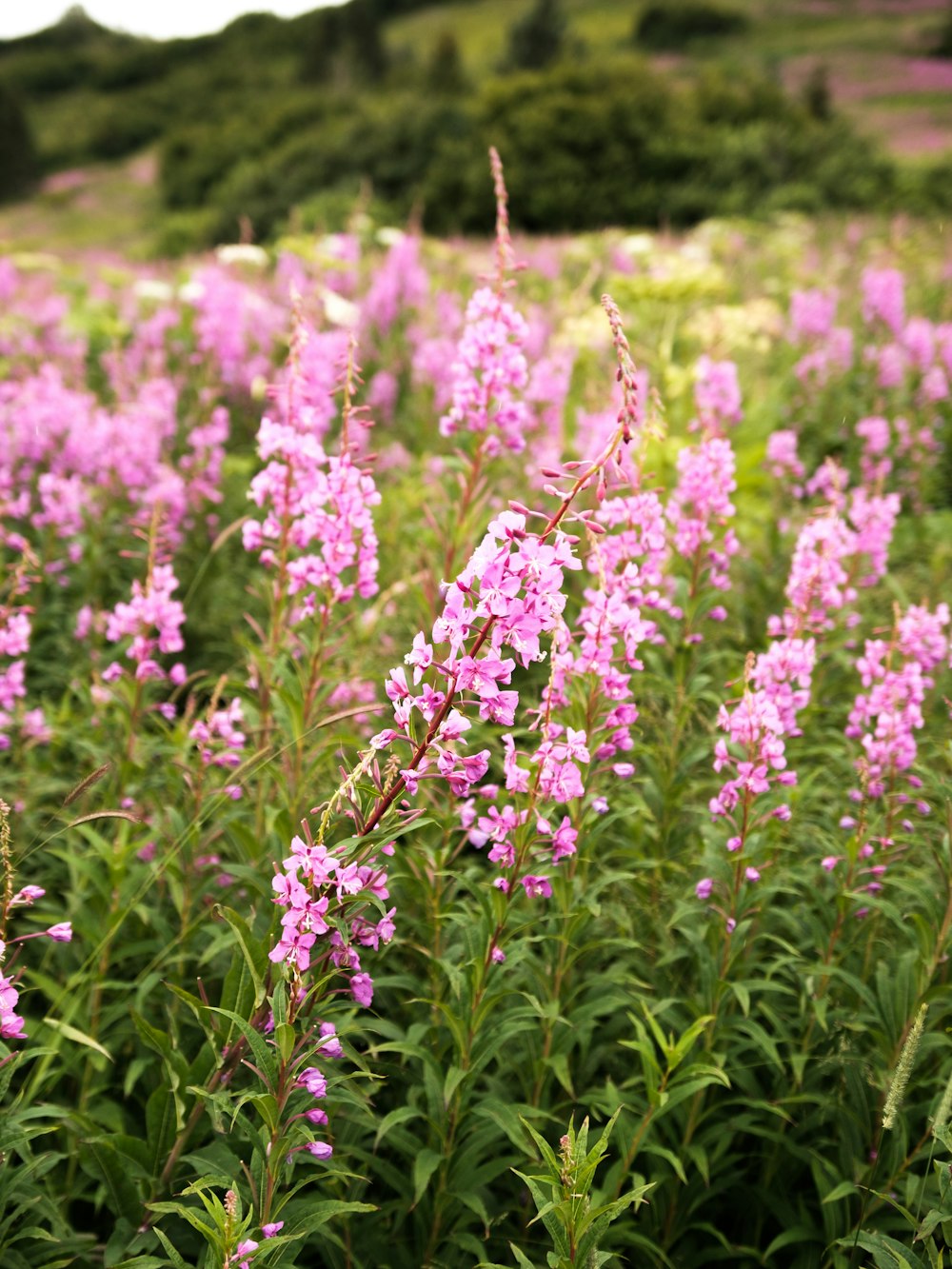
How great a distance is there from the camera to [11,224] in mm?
31484

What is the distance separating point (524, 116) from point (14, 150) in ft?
82.9

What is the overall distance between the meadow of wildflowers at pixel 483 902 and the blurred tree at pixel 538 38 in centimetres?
3363

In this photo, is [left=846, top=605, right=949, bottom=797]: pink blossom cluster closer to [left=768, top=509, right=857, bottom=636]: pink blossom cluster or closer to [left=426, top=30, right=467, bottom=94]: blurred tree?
[left=768, top=509, right=857, bottom=636]: pink blossom cluster

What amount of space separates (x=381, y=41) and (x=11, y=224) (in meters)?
16.3

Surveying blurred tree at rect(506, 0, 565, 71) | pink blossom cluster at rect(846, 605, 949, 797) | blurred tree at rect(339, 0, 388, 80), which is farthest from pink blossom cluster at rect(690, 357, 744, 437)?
blurred tree at rect(339, 0, 388, 80)

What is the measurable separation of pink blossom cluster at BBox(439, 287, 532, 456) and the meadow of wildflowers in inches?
0.6

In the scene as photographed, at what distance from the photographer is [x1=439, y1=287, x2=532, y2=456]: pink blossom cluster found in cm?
300

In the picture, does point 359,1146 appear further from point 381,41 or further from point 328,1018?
point 381,41

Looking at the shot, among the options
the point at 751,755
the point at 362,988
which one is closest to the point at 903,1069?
the point at 751,755

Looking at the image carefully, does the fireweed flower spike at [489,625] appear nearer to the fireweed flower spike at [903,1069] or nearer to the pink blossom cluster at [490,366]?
the fireweed flower spike at [903,1069]

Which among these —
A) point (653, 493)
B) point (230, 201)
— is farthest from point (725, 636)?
point (230, 201)

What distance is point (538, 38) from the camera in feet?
108

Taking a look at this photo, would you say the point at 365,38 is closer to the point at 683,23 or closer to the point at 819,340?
the point at 683,23

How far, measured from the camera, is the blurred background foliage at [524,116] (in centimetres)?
2031
